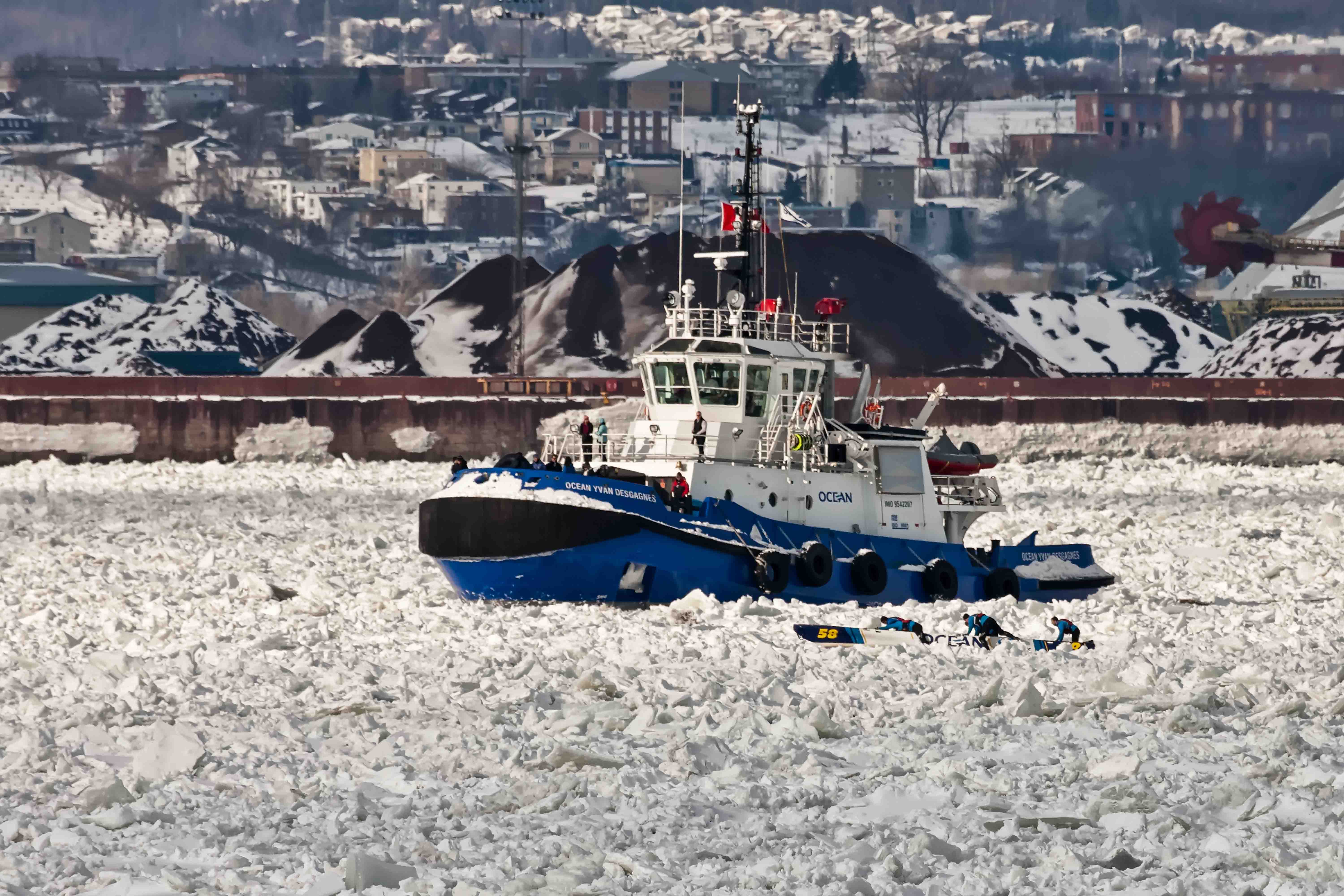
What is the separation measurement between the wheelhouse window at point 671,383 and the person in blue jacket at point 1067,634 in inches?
202

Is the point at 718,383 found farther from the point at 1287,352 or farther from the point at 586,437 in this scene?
the point at 1287,352

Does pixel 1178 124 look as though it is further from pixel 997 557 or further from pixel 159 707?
pixel 159 707

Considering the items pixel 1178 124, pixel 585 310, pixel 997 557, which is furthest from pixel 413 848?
pixel 1178 124

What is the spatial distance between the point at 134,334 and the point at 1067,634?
2678 inches

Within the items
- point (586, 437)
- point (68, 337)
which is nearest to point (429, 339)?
point (68, 337)

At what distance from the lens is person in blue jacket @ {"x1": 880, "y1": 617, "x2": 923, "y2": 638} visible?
675 inches

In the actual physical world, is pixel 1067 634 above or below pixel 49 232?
below

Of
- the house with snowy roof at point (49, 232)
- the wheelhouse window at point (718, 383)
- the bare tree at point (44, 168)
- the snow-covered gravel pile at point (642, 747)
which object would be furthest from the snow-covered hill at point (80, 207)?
the wheelhouse window at point (718, 383)

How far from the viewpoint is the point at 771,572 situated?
19.3 metres

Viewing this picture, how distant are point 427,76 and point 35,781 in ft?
459

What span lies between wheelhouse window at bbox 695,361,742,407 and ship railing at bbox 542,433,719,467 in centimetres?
41

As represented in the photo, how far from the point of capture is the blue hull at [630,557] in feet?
62.5

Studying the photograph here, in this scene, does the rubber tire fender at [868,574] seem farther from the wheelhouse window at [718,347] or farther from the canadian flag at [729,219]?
the canadian flag at [729,219]

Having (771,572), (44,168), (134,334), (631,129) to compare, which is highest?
(631,129)
